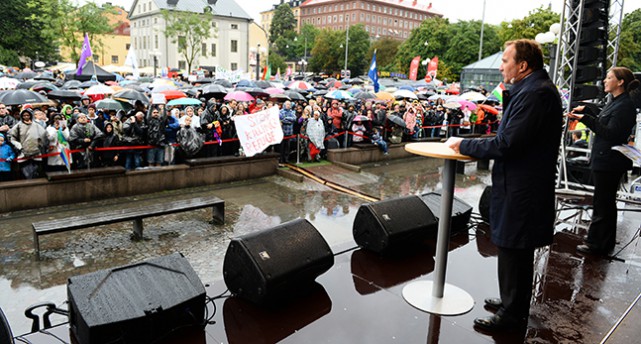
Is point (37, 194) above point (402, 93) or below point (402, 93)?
below

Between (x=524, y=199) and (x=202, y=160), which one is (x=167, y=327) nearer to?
(x=524, y=199)

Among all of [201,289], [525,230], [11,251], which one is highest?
[525,230]

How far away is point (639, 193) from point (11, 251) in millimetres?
9099

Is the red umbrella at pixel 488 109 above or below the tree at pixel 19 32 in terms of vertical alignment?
below

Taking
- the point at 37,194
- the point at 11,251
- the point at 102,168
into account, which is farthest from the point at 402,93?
the point at 11,251

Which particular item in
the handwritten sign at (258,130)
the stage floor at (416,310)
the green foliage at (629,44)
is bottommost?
the stage floor at (416,310)

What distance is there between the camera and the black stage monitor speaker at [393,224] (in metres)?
5.02

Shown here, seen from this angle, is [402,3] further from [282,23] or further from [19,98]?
[19,98]

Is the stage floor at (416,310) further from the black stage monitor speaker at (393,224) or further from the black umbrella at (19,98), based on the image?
the black umbrella at (19,98)

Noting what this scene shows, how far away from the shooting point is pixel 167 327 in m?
3.49

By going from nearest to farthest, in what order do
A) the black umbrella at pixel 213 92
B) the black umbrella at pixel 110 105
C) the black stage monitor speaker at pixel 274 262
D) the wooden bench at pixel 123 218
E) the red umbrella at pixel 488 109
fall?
the black stage monitor speaker at pixel 274 262 < the wooden bench at pixel 123 218 < the black umbrella at pixel 110 105 < the black umbrella at pixel 213 92 < the red umbrella at pixel 488 109

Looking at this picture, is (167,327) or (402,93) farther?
(402,93)

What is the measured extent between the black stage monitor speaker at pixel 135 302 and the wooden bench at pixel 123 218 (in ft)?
12.0

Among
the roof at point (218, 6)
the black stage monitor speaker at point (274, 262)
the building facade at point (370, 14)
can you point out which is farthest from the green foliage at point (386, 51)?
the black stage monitor speaker at point (274, 262)
